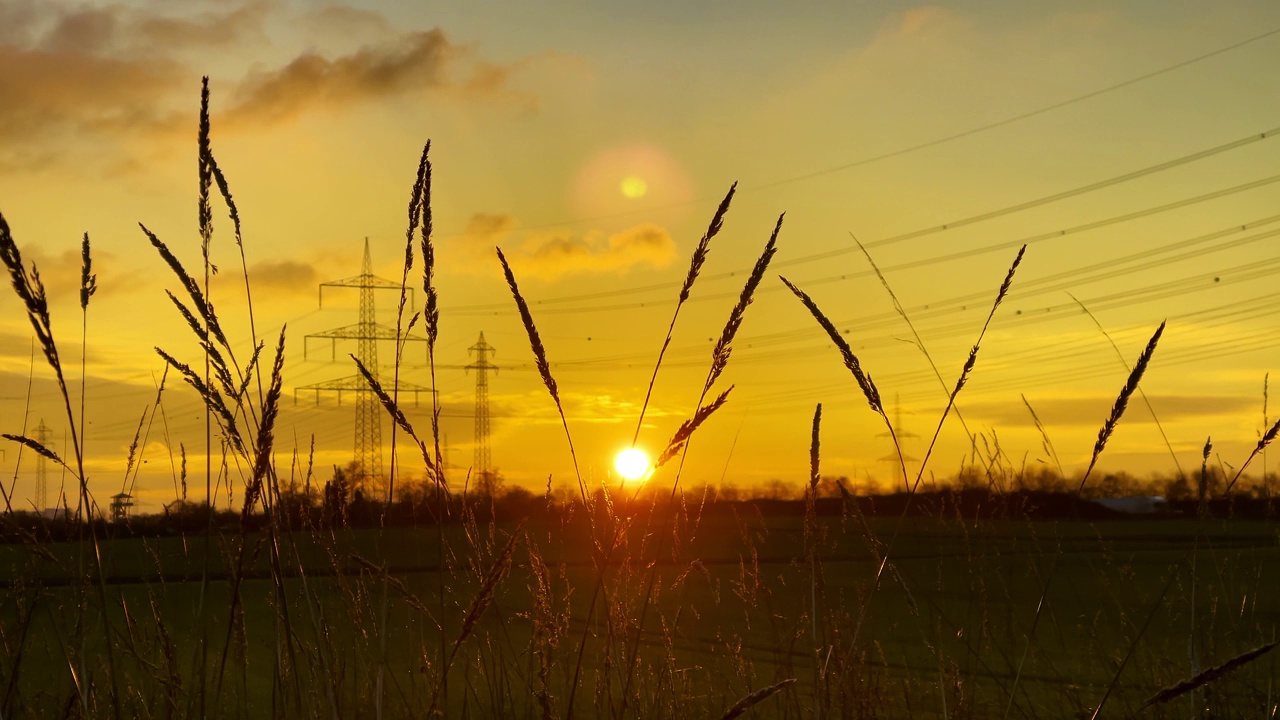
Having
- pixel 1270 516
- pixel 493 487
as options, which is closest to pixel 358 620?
pixel 493 487

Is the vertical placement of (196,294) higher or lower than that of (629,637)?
higher

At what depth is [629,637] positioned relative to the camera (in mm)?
3877

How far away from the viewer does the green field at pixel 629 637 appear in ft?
8.23

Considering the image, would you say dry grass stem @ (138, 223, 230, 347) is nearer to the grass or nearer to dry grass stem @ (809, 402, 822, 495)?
the grass

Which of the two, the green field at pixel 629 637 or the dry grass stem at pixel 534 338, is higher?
the dry grass stem at pixel 534 338

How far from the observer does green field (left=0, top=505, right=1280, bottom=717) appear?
98.8 inches

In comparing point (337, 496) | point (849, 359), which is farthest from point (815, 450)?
point (337, 496)

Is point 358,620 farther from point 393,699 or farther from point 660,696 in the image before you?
point 393,699

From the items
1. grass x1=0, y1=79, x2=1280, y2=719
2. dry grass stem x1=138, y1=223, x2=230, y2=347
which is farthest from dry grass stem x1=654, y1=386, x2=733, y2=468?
dry grass stem x1=138, y1=223, x2=230, y2=347

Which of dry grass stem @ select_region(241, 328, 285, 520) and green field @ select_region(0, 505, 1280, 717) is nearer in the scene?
dry grass stem @ select_region(241, 328, 285, 520)

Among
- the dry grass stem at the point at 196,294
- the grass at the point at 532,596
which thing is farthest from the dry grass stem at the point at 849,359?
the dry grass stem at the point at 196,294

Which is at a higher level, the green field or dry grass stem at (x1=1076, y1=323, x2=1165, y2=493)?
dry grass stem at (x1=1076, y1=323, x2=1165, y2=493)

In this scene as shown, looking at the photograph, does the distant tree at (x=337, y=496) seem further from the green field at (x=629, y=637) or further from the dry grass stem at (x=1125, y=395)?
the dry grass stem at (x=1125, y=395)

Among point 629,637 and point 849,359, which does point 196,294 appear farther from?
point 629,637
